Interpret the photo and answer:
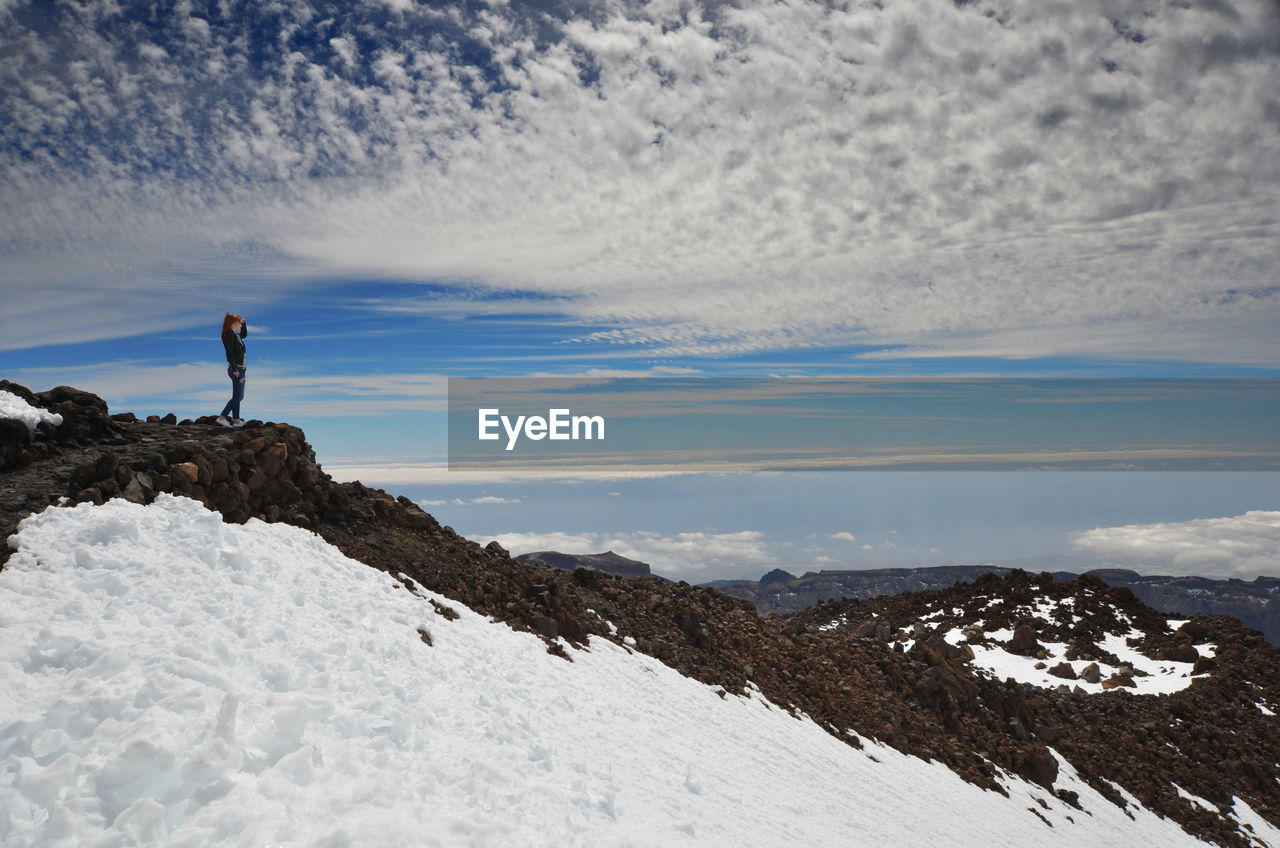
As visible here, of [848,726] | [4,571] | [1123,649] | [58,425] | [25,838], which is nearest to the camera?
[25,838]

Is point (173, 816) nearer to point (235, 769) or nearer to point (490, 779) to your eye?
point (235, 769)

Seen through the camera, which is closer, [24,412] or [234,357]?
[24,412]

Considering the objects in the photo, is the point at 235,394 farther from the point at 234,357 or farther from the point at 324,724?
the point at 324,724

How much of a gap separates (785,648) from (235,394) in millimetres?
15121

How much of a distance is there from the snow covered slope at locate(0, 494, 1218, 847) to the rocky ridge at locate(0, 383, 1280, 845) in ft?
3.67

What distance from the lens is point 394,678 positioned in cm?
1029

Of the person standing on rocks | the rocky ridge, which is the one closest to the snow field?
the rocky ridge

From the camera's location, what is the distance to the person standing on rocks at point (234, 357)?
17.5 meters

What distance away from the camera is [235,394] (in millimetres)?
17844

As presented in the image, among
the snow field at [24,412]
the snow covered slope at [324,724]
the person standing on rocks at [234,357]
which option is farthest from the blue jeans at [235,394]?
the snow covered slope at [324,724]

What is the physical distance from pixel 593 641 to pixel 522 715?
5169 millimetres

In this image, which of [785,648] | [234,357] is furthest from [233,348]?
[785,648]

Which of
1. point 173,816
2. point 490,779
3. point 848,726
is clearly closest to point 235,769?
point 173,816

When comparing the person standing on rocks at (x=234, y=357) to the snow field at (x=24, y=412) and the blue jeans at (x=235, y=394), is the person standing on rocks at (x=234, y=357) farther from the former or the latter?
the snow field at (x=24, y=412)
